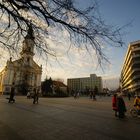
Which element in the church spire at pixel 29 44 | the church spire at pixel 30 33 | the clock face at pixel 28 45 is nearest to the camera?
the church spire at pixel 30 33

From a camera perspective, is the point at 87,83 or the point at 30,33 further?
the point at 87,83

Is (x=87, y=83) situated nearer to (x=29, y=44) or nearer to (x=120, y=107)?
(x=120, y=107)

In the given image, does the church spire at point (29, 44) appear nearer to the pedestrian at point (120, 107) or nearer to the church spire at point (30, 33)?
the church spire at point (30, 33)

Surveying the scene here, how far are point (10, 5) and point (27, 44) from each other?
2.03 meters

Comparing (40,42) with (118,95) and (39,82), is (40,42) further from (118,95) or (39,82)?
(39,82)

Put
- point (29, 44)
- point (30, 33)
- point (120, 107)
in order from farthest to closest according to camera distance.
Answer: point (120, 107)
point (29, 44)
point (30, 33)

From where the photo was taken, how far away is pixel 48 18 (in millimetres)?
6938

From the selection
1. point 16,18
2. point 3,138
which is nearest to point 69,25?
point 16,18

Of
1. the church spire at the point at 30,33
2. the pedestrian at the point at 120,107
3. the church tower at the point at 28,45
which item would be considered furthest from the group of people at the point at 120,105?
the church spire at the point at 30,33

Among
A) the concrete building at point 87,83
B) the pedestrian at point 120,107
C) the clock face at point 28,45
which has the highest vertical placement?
the concrete building at point 87,83

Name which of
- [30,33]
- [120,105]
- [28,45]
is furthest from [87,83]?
[30,33]

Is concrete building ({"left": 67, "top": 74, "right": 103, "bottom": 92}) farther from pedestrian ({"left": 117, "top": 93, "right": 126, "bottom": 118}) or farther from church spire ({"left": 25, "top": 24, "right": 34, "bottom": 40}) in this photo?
church spire ({"left": 25, "top": 24, "right": 34, "bottom": 40})

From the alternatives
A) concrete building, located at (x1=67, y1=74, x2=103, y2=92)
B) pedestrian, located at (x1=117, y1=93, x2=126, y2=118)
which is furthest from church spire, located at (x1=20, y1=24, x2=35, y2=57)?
concrete building, located at (x1=67, y1=74, x2=103, y2=92)

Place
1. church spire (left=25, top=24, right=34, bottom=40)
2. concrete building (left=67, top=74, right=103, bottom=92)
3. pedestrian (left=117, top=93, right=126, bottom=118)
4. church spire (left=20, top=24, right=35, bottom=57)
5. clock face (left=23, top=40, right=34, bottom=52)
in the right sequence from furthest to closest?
concrete building (left=67, top=74, right=103, bottom=92) < pedestrian (left=117, top=93, right=126, bottom=118) < clock face (left=23, top=40, right=34, bottom=52) < church spire (left=20, top=24, right=35, bottom=57) < church spire (left=25, top=24, right=34, bottom=40)
